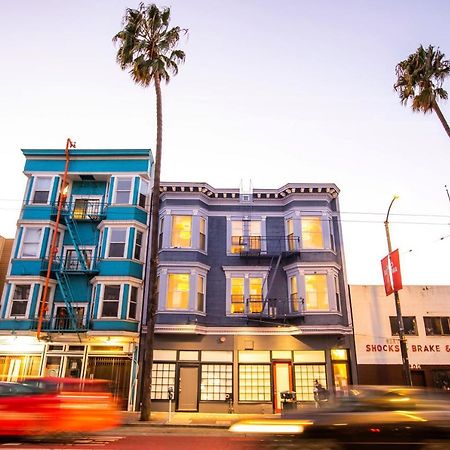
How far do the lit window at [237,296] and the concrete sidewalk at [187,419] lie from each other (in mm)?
5952

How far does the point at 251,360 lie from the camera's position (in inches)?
923

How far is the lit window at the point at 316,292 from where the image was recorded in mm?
23719

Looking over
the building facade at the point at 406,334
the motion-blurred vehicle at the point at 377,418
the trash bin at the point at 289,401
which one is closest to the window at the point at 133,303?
the trash bin at the point at 289,401

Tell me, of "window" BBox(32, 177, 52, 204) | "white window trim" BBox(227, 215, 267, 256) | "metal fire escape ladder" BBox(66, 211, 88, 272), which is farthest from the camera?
"window" BBox(32, 177, 52, 204)

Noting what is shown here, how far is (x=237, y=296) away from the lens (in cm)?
2484

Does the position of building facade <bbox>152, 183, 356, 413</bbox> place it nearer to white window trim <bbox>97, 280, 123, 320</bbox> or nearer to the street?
white window trim <bbox>97, 280, 123, 320</bbox>

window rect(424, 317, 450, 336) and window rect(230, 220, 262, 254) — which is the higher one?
window rect(230, 220, 262, 254)

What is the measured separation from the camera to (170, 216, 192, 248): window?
83.4ft

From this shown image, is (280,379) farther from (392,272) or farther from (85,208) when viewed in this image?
(85,208)

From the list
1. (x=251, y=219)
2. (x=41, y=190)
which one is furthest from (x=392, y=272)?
(x=41, y=190)

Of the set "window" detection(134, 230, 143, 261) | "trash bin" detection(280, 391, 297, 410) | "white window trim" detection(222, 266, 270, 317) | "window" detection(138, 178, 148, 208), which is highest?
"window" detection(138, 178, 148, 208)

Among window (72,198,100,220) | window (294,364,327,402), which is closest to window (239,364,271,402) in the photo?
window (294,364,327,402)

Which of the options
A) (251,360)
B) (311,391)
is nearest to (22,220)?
(251,360)

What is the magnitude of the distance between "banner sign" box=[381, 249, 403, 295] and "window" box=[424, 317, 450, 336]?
6762 mm
